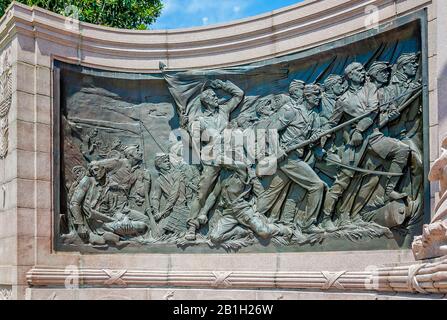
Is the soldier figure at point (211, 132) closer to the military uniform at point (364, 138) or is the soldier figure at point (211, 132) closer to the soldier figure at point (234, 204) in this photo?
the soldier figure at point (234, 204)

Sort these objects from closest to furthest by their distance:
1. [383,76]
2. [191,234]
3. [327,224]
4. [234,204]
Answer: [383,76] → [327,224] → [234,204] → [191,234]

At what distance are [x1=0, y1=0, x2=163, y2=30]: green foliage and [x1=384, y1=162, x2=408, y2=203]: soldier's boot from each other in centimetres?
1345

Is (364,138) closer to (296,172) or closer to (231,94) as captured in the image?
(296,172)

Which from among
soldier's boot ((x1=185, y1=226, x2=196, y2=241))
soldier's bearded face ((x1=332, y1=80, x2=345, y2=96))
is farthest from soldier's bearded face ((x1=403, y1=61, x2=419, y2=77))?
soldier's boot ((x1=185, y1=226, x2=196, y2=241))

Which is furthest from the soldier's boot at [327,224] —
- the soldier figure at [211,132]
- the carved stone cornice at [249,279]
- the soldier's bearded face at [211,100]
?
the soldier's bearded face at [211,100]

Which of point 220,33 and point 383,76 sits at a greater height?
point 220,33

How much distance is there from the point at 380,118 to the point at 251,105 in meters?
2.65

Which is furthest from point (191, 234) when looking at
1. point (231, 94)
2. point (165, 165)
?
point (231, 94)

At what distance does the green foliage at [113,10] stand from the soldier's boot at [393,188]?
530 inches

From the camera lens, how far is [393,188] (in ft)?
27.1

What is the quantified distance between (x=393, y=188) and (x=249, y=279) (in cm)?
300

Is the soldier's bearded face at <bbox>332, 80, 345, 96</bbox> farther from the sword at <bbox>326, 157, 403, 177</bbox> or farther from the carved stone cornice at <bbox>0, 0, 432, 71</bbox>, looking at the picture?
the sword at <bbox>326, 157, 403, 177</bbox>

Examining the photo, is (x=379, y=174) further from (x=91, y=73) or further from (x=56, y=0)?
(x=56, y=0)

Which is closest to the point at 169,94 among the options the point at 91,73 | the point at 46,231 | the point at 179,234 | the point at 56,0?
the point at 91,73
